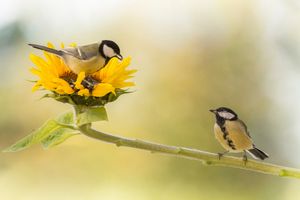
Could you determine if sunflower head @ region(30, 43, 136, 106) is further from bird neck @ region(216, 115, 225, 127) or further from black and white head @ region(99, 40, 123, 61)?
bird neck @ region(216, 115, 225, 127)

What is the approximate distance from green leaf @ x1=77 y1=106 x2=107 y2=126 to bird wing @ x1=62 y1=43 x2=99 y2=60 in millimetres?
48

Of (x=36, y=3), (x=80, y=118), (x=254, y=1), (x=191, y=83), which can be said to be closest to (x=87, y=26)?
(x=36, y=3)

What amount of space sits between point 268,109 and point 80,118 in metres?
0.80

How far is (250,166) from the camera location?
0.48 m

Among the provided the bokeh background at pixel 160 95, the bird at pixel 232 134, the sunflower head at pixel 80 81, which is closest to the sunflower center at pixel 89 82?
the sunflower head at pixel 80 81

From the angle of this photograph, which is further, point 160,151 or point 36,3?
point 36,3

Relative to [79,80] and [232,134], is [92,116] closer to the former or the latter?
[79,80]

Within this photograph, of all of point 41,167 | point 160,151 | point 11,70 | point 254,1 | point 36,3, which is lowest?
point 160,151

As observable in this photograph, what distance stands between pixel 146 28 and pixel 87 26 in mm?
149

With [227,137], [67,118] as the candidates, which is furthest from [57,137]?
[227,137]

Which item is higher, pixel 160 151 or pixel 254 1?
pixel 254 1

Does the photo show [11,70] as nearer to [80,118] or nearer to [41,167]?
[41,167]

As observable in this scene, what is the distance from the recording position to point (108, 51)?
0.50 meters

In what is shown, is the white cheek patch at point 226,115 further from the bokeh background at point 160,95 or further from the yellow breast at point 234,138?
the bokeh background at point 160,95
